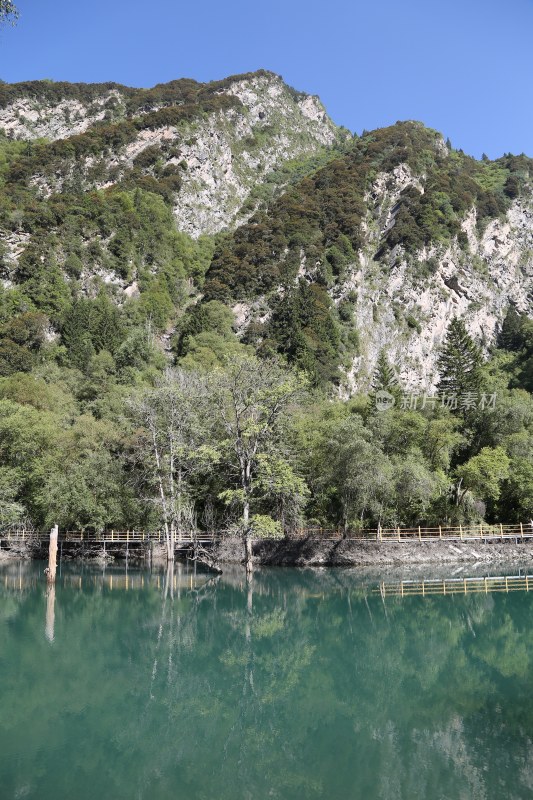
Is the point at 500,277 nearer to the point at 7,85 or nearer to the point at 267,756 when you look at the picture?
the point at 267,756

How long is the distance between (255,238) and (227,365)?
55.4 m

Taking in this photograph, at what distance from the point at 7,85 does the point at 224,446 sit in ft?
405

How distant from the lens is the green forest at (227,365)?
36562 millimetres

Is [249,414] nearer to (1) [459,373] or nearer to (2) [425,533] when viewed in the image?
(2) [425,533]

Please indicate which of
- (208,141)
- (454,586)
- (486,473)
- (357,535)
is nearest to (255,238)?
(208,141)

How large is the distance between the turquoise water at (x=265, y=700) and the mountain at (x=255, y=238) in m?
42.3

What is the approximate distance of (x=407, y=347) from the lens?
8000 cm

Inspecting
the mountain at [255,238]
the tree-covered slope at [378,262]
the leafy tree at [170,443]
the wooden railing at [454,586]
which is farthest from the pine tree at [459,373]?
the leafy tree at [170,443]

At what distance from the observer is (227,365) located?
37875mm

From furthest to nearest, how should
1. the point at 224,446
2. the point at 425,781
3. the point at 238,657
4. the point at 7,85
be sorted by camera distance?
the point at 7,85 < the point at 224,446 < the point at 238,657 < the point at 425,781

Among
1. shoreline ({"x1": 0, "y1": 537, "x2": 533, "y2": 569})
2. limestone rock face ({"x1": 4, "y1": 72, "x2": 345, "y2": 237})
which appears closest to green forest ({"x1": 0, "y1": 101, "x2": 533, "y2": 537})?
shoreline ({"x1": 0, "y1": 537, "x2": 533, "y2": 569})

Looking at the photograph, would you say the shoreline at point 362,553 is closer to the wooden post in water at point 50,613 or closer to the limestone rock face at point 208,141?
the wooden post in water at point 50,613

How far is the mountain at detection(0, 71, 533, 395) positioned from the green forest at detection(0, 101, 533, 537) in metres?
0.44

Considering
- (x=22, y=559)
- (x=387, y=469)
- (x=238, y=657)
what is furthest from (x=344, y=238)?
(x=238, y=657)
